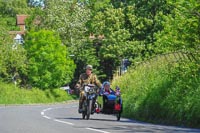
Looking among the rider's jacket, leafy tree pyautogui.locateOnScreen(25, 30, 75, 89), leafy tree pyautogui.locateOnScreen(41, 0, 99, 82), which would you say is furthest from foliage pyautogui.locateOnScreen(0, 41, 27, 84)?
the rider's jacket

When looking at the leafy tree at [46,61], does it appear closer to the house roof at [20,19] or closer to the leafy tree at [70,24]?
the leafy tree at [70,24]

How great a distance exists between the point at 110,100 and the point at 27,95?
42793 millimetres

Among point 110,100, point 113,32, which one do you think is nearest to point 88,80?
point 110,100

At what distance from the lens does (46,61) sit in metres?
73.6

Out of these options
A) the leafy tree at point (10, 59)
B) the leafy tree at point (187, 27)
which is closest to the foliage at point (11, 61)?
the leafy tree at point (10, 59)

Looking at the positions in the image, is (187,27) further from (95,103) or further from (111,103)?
(95,103)

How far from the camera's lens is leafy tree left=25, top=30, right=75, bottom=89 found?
72938 millimetres

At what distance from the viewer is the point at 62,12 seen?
8281cm

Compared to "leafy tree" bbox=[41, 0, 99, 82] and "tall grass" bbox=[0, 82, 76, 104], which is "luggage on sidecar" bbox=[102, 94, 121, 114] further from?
"leafy tree" bbox=[41, 0, 99, 82]

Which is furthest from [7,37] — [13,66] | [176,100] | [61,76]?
[176,100]

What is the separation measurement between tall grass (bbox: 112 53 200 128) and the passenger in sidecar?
1.20 meters

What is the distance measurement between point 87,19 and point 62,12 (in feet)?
11.2

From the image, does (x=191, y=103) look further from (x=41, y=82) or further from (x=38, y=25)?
(x=38, y=25)

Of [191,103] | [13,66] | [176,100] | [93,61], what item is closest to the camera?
[191,103]
